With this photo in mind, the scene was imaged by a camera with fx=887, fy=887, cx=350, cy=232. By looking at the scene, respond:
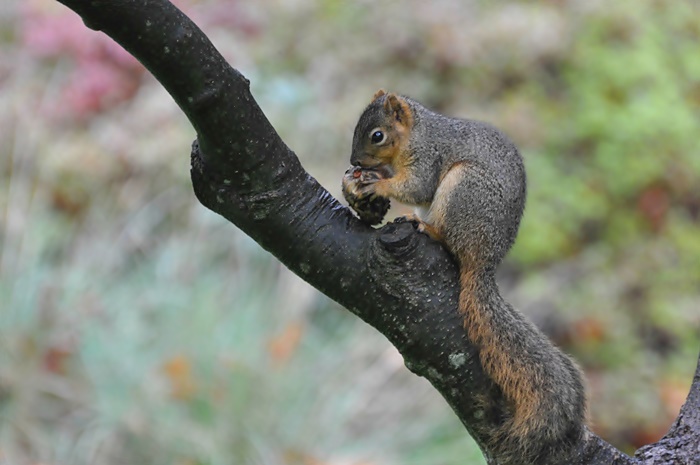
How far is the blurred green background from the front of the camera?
3.84 meters

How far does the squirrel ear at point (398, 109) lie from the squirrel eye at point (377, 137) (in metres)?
0.08

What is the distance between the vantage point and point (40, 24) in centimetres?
589

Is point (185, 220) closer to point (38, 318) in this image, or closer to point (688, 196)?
point (38, 318)

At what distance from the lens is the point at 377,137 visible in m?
2.24

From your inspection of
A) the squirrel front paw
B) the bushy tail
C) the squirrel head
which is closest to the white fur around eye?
the squirrel head

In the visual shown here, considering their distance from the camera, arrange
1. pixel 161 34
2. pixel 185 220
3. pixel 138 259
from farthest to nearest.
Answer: pixel 185 220, pixel 138 259, pixel 161 34

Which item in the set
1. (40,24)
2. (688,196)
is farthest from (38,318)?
(688,196)

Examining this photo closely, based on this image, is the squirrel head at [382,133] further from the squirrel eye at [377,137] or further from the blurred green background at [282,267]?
the blurred green background at [282,267]

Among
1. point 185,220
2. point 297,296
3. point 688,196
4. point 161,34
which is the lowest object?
point 161,34

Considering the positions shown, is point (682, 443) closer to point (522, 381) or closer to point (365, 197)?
point (522, 381)

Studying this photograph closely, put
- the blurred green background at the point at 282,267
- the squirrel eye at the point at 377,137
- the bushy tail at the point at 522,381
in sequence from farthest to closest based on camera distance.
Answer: the blurred green background at the point at 282,267
the squirrel eye at the point at 377,137
the bushy tail at the point at 522,381

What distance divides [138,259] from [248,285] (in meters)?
0.71

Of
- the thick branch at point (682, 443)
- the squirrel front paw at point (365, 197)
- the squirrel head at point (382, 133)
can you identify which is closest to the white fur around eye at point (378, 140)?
the squirrel head at point (382, 133)

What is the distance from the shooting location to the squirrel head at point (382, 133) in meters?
2.24
